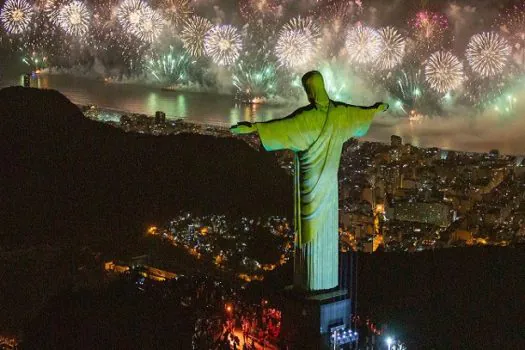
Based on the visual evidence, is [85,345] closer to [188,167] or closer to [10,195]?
[10,195]

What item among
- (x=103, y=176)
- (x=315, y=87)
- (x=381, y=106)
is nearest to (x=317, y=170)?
(x=315, y=87)

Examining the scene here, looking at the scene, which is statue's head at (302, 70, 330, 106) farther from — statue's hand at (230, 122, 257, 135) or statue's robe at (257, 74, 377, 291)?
statue's hand at (230, 122, 257, 135)

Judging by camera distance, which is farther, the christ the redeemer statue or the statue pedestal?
the statue pedestal

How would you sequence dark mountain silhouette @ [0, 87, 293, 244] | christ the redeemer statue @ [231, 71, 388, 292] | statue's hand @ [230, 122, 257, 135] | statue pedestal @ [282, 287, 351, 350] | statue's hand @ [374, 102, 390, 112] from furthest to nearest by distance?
dark mountain silhouette @ [0, 87, 293, 244]
statue's hand @ [374, 102, 390, 112]
statue pedestal @ [282, 287, 351, 350]
christ the redeemer statue @ [231, 71, 388, 292]
statue's hand @ [230, 122, 257, 135]

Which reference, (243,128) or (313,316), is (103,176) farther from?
(243,128)

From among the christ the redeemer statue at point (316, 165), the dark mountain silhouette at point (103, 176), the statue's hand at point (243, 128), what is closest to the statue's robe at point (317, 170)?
the christ the redeemer statue at point (316, 165)

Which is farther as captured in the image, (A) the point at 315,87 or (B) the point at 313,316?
(B) the point at 313,316

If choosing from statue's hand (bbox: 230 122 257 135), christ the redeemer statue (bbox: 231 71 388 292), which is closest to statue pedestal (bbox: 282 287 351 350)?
christ the redeemer statue (bbox: 231 71 388 292)
